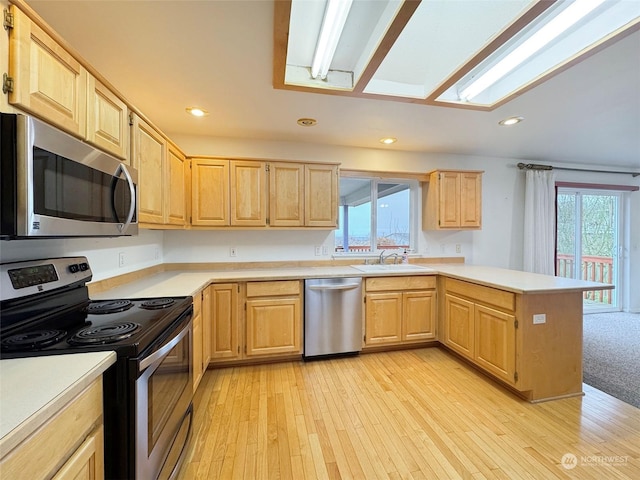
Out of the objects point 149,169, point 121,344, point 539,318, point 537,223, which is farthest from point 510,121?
point 121,344

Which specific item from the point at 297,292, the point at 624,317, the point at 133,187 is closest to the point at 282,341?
the point at 297,292

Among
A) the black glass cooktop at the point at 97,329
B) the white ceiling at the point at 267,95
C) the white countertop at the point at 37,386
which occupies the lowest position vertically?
the white countertop at the point at 37,386

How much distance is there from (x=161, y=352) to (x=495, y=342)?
7.99 ft

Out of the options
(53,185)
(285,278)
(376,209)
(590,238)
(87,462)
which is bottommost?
(87,462)

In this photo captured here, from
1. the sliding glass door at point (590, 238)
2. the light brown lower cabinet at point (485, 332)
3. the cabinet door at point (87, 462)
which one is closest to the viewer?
the cabinet door at point (87, 462)

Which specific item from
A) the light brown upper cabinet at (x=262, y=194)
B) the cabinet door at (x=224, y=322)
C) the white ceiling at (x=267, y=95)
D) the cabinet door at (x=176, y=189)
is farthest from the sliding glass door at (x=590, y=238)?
the cabinet door at (x=176, y=189)

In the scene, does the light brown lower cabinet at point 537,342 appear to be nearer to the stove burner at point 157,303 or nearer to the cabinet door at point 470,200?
the cabinet door at point 470,200

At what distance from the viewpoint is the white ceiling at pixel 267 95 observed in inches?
56.3

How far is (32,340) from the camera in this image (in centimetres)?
106

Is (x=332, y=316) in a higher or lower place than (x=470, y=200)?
lower

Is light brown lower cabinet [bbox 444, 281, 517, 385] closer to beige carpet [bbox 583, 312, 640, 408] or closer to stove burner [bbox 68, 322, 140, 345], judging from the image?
beige carpet [bbox 583, 312, 640, 408]

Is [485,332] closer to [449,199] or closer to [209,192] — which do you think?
[449,199]

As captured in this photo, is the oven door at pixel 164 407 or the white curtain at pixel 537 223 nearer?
the oven door at pixel 164 407

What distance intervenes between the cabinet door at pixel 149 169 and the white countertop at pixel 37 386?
3.70ft
